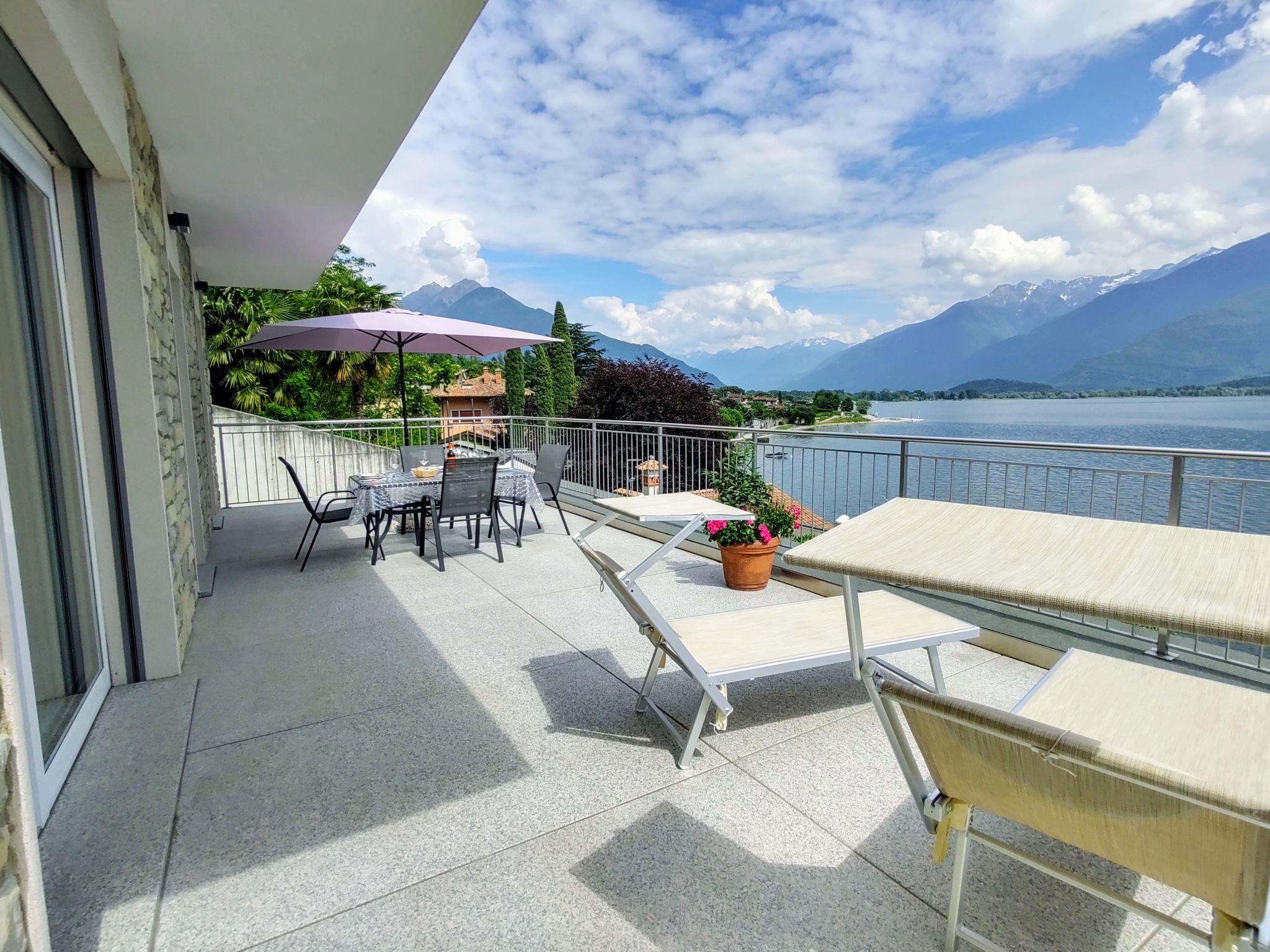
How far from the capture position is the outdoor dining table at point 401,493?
5.05 m

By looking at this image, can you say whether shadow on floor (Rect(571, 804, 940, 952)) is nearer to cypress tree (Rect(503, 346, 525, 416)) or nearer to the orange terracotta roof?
cypress tree (Rect(503, 346, 525, 416))

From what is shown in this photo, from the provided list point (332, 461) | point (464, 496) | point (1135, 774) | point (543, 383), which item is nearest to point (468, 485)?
point (464, 496)

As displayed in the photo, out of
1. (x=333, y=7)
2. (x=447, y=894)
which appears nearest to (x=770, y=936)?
(x=447, y=894)

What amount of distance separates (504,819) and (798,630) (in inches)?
53.2

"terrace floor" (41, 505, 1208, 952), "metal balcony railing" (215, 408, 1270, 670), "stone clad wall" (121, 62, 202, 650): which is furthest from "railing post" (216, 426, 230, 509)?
"terrace floor" (41, 505, 1208, 952)

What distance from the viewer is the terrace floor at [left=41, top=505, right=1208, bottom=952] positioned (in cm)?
156

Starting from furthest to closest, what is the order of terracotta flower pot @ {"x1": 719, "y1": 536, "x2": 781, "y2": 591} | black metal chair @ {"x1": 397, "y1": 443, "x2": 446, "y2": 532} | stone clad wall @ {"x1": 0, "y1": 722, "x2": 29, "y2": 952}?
1. black metal chair @ {"x1": 397, "y1": 443, "x2": 446, "y2": 532}
2. terracotta flower pot @ {"x1": 719, "y1": 536, "x2": 781, "y2": 591}
3. stone clad wall @ {"x1": 0, "y1": 722, "x2": 29, "y2": 952}

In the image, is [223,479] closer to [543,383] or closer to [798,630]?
[798,630]

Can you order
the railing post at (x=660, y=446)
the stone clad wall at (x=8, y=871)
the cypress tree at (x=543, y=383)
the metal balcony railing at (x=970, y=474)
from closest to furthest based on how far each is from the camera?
the stone clad wall at (x=8, y=871)
the metal balcony railing at (x=970, y=474)
the railing post at (x=660, y=446)
the cypress tree at (x=543, y=383)

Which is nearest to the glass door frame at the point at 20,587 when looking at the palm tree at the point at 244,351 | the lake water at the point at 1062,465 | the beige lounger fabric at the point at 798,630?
the beige lounger fabric at the point at 798,630

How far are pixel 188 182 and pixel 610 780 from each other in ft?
15.8

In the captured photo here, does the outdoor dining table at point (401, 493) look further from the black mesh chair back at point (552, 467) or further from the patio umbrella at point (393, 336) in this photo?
the patio umbrella at point (393, 336)

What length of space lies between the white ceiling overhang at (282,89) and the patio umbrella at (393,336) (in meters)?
1.42

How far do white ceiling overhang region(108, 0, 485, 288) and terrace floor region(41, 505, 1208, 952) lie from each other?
109 inches
